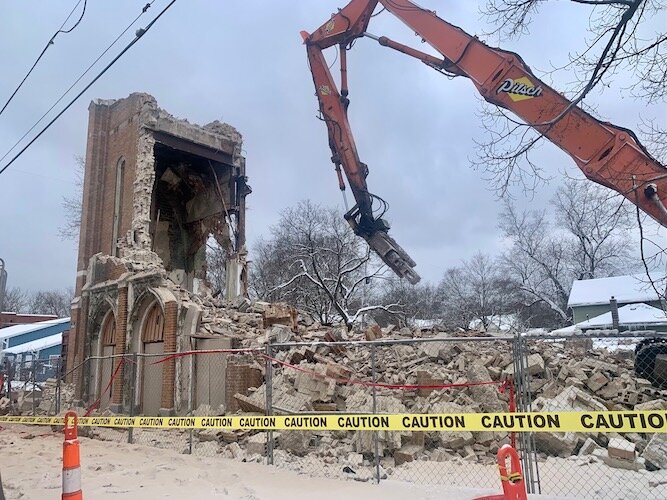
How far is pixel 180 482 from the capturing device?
6.45m

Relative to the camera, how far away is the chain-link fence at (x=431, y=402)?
6.61 meters

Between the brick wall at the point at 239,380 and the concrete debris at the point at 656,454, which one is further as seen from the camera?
the brick wall at the point at 239,380

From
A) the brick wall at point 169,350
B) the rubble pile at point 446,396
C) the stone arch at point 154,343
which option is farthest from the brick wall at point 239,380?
the stone arch at point 154,343

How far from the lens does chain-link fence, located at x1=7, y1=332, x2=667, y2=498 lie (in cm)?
661

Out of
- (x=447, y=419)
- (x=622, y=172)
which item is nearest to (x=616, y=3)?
(x=622, y=172)

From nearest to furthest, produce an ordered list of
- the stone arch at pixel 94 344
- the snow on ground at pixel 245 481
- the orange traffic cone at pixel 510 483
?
the orange traffic cone at pixel 510 483
the snow on ground at pixel 245 481
the stone arch at pixel 94 344

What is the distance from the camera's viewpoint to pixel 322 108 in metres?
15.7

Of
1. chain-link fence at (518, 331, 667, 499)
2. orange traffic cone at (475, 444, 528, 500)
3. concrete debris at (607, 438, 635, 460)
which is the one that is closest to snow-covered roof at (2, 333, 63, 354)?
chain-link fence at (518, 331, 667, 499)

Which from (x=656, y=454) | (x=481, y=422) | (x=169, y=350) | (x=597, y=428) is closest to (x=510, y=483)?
(x=597, y=428)

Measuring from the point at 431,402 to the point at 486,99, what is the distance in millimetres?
6086

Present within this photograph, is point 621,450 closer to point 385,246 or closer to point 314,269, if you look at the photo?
point 385,246

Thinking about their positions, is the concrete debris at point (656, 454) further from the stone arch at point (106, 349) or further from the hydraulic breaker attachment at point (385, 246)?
the stone arch at point (106, 349)

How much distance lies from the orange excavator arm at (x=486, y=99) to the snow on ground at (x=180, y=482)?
4.45 metres

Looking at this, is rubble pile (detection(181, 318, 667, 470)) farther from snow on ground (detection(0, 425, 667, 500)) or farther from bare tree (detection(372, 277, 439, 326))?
bare tree (detection(372, 277, 439, 326))
